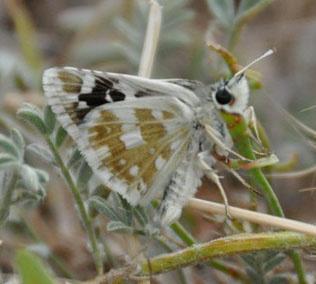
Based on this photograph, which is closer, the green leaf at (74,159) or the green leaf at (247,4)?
the green leaf at (74,159)

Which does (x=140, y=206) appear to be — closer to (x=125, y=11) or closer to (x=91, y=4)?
(x=125, y=11)

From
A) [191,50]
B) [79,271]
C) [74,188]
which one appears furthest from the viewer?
[191,50]

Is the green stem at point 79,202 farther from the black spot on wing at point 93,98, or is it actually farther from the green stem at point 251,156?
the green stem at point 251,156

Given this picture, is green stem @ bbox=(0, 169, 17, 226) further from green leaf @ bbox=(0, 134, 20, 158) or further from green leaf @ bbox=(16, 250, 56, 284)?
green leaf @ bbox=(16, 250, 56, 284)

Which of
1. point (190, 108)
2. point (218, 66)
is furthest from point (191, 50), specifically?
point (190, 108)

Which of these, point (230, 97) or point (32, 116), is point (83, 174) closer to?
point (32, 116)

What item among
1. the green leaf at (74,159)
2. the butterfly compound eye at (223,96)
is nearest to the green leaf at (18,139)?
the green leaf at (74,159)
